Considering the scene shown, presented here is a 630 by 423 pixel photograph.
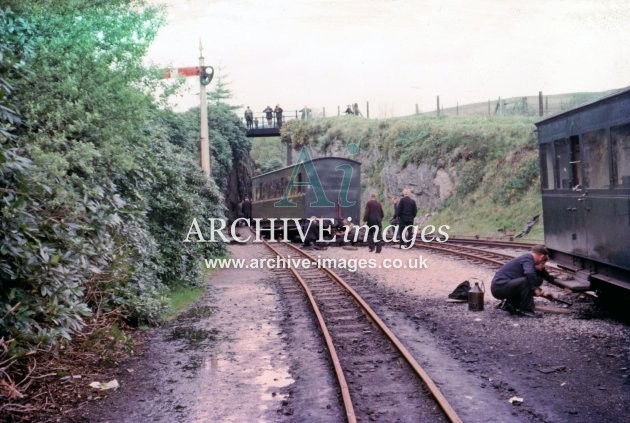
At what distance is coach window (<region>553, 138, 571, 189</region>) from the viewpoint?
952cm

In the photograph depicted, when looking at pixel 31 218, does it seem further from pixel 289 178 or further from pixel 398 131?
pixel 398 131

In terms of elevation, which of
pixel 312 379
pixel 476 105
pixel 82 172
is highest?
pixel 476 105

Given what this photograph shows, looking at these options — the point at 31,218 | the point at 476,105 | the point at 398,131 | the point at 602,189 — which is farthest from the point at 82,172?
the point at 476,105

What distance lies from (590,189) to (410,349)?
11.6ft

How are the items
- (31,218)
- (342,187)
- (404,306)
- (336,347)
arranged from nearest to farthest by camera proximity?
(31,218) < (336,347) < (404,306) < (342,187)

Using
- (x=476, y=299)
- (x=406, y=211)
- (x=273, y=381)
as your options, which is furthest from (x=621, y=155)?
(x=406, y=211)

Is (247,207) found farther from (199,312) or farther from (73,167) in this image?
(73,167)

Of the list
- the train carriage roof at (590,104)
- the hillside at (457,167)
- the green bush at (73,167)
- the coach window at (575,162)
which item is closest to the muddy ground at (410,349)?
the green bush at (73,167)

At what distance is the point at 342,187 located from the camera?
2267 cm

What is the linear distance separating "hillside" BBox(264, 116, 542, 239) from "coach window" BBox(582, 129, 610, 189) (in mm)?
12824

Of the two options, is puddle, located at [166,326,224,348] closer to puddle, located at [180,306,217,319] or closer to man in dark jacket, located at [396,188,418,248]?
puddle, located at [180,306,217,319]

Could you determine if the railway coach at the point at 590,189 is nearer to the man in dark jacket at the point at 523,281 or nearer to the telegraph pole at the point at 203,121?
the man in dark jacket at the point at 523,281

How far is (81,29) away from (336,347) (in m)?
5.25

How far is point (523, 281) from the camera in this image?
29.5 feet
